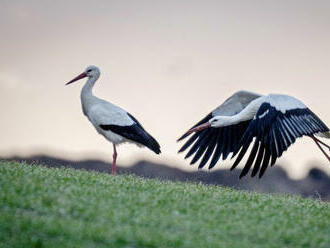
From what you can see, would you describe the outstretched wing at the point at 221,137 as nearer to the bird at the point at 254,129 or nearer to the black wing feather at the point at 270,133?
the bird at the point at 254,129

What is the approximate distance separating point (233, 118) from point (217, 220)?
4565 millimetres

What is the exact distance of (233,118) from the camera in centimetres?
1510

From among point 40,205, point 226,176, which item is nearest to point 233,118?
point 40,205

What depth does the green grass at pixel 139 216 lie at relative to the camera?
9992 mm

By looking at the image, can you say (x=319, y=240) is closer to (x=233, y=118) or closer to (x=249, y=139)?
(x=249, y=139)

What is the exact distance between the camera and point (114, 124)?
15.9m

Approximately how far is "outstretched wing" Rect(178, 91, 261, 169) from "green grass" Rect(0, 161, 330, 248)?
243 cm

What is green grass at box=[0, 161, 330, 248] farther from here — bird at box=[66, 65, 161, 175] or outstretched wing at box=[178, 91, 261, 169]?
bird at box=[66, 65, 161, 175]

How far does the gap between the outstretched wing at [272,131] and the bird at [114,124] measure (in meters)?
2.61

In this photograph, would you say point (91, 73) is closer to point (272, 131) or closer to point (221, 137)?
point (221, 137)

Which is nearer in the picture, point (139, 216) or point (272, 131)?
point (139, 216)

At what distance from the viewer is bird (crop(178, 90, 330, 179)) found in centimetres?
1317

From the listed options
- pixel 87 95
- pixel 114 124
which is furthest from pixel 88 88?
pixel 114 124

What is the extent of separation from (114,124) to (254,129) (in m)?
3.60
